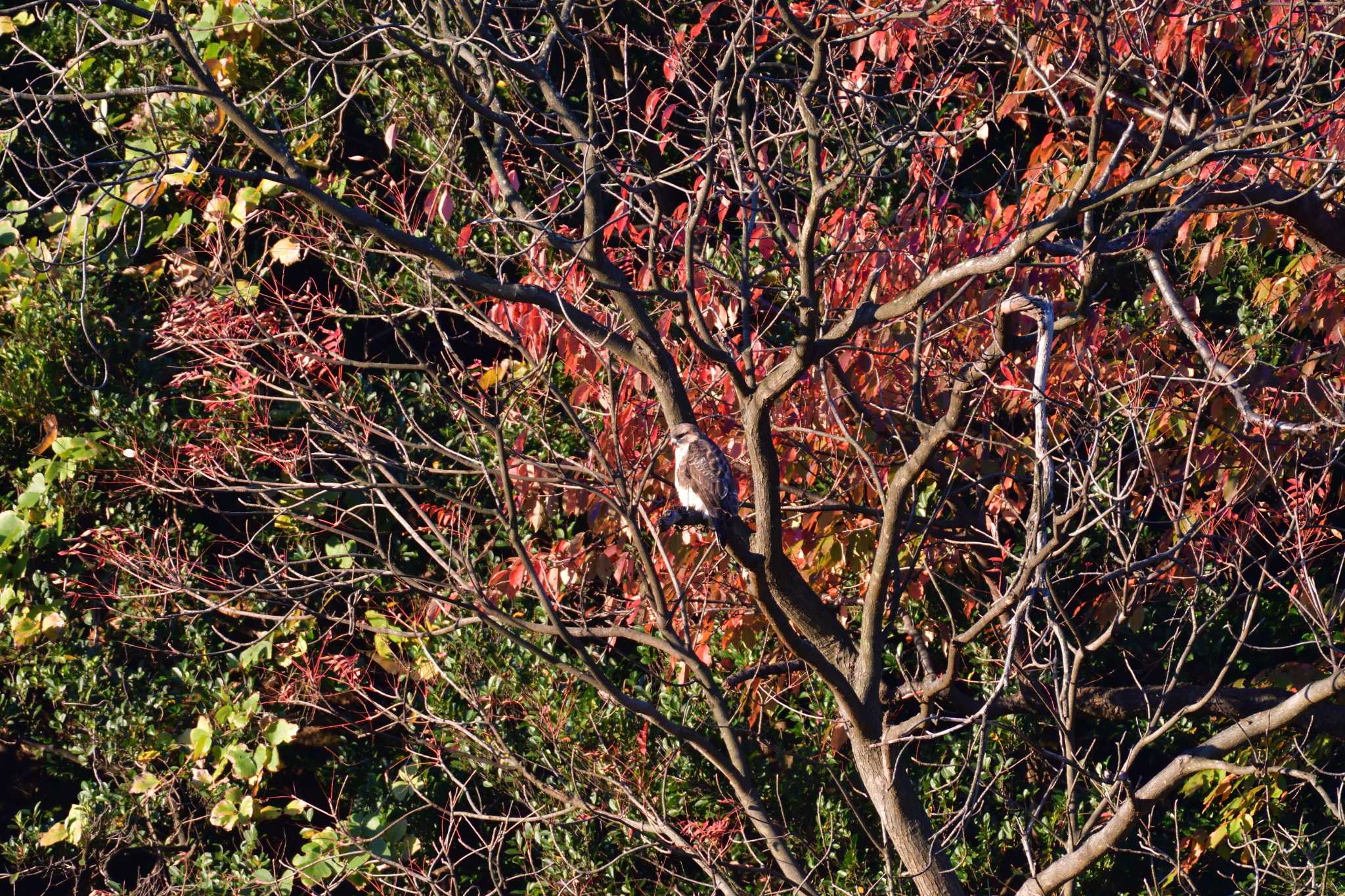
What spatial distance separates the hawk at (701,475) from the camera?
3.83m

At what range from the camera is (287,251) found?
5.64 metres

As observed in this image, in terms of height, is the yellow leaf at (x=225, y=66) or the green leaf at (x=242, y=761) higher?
the yellow leaf at (x=225, y=66)

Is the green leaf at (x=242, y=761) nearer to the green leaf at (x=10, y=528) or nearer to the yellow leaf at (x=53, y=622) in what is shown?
the yellow leaf at (x=53, y=622)

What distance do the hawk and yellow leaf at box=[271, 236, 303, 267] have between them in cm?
239

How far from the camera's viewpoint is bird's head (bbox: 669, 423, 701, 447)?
3.81 m

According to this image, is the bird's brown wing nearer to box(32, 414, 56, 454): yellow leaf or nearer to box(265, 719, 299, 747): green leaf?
box(265, 719, 299, 747): green leaf

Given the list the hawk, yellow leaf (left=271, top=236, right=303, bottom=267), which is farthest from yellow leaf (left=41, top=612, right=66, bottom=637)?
the hawk

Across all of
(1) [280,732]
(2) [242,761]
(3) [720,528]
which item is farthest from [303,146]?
(3) [720,528]

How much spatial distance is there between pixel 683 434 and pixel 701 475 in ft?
0.49

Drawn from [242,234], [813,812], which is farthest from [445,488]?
[813,812]

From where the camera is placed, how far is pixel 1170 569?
487cm

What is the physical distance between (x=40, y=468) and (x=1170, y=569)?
4.69 m

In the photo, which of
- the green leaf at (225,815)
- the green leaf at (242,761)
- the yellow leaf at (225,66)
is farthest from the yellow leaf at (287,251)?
the green leaf at (225,815)

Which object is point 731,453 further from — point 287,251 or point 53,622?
point 53,622
